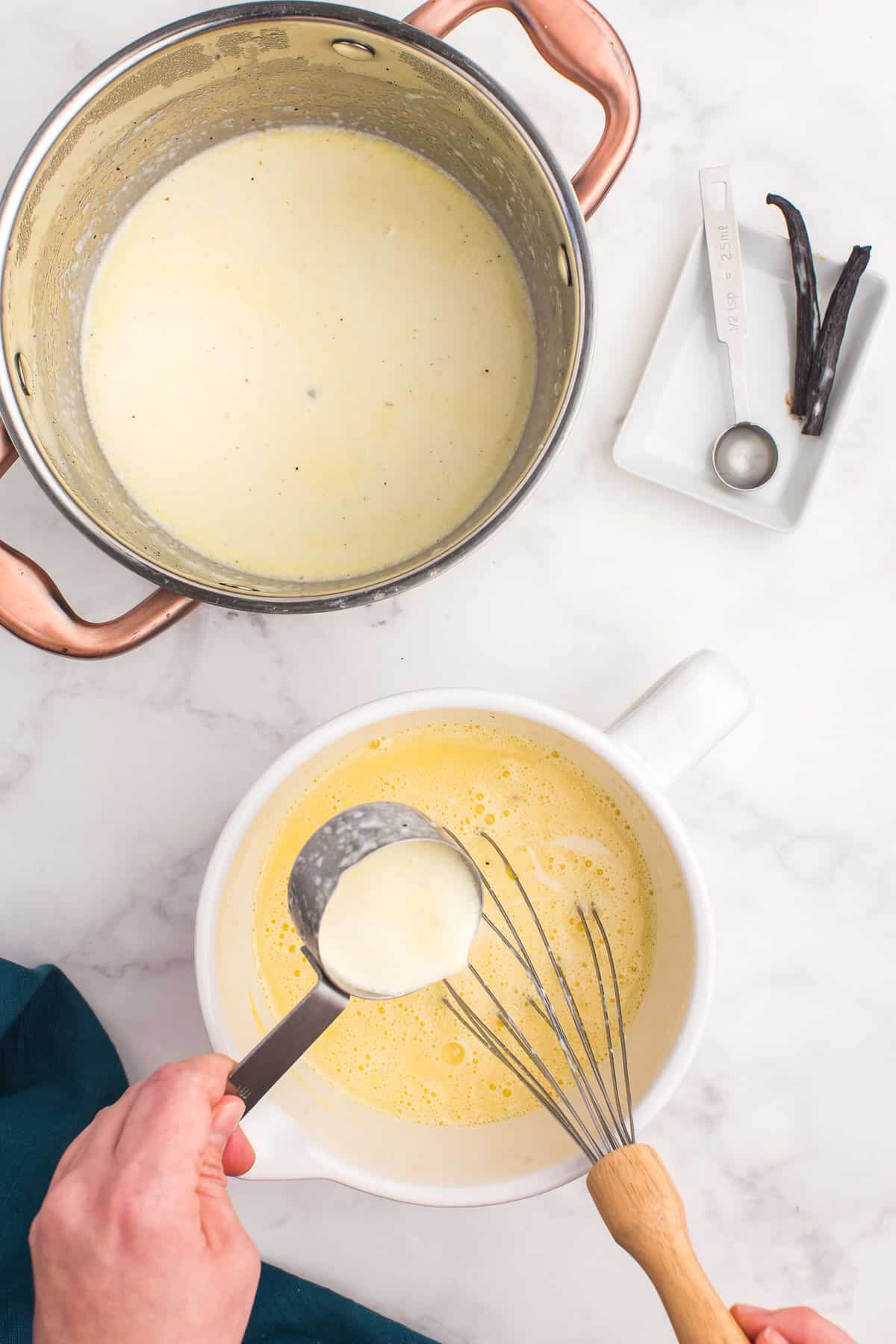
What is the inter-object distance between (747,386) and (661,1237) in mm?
582

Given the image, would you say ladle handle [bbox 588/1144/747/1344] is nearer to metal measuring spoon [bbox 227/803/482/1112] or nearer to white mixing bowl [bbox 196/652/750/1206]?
white mixing bowl [bbox 196/652/750/1206]

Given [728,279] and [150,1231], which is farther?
[728,279]

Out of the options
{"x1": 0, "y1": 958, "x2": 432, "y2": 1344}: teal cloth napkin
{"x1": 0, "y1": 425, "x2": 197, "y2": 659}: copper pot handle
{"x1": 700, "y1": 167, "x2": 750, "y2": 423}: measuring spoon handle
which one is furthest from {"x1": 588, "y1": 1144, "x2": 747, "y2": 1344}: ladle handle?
{"x1": 700, "y1": 167, "x2": 750, "y2": 423}: measuring spoon handle

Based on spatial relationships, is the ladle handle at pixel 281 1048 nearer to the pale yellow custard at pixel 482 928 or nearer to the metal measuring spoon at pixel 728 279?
the pale yellow custard at pixel 482 928

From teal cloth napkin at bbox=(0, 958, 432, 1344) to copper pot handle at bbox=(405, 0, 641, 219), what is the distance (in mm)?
680

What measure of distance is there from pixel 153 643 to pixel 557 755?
0.32 meters

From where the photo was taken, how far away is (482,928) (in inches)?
28.5

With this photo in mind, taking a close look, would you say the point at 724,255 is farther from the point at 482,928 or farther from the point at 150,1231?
the point at 150,1231

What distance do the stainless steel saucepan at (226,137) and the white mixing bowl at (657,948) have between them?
10 centimetres

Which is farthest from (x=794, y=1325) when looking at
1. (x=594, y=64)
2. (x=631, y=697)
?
(x=594, y=64)

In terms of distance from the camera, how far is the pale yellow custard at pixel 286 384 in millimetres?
702

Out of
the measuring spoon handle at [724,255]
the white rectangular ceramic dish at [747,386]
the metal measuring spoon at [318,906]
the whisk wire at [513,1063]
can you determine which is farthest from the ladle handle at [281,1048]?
the measuring spoon handle at [724,255]

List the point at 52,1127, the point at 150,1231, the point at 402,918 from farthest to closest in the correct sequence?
the point at 52,1127 < the point at 402,918 < the point at 150,1231

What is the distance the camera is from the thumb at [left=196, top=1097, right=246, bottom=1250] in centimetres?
56
